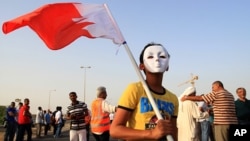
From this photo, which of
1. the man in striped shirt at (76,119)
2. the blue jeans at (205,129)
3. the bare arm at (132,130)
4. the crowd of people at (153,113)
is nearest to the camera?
the bare arm at (132,130)

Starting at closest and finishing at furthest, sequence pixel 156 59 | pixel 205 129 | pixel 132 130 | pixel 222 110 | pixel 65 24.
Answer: pixel 132 130 < pixel 156 59 < pixel 65 24 < pixel 222 110 < pixel 205 129

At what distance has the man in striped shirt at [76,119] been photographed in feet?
29.2

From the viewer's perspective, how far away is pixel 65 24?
387 centimetres

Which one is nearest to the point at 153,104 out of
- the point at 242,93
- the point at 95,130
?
the point at 95,130

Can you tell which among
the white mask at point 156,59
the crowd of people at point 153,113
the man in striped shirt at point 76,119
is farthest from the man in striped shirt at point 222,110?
the white mask at point 156,59

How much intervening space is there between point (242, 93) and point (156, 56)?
6227mm

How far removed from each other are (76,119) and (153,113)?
6.02 metres

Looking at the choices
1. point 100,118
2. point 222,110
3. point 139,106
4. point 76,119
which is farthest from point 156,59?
point 76,119

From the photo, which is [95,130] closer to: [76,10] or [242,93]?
[242,93]

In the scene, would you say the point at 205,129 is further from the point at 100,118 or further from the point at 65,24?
the point at 65,24

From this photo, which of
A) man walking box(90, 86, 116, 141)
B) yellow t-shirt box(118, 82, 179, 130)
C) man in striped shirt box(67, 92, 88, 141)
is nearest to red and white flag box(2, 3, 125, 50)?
yellow t-shirt box(118, 82, 179, 130)

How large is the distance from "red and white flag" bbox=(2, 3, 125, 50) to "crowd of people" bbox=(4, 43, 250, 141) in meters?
0.63

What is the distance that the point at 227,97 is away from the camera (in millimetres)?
7680

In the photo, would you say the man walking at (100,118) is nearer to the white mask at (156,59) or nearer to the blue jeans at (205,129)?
the blue jeans at (205,129)
